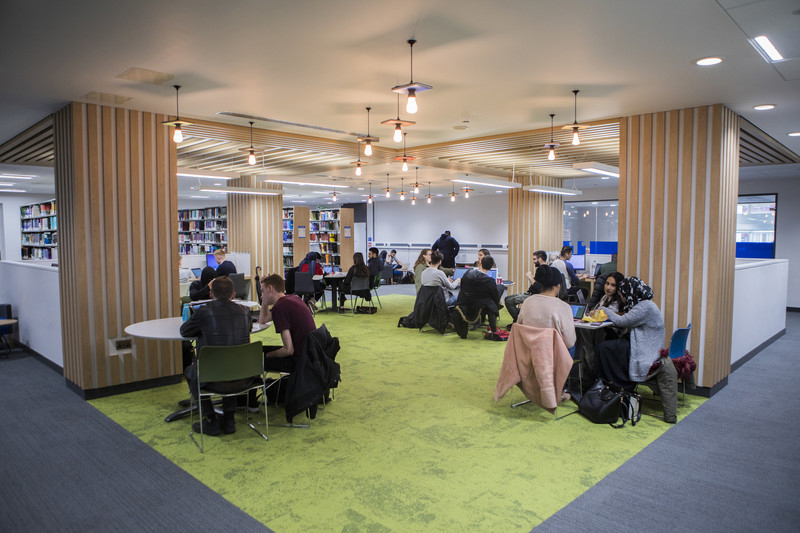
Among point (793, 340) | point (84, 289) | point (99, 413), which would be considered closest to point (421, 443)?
point (99, 413)

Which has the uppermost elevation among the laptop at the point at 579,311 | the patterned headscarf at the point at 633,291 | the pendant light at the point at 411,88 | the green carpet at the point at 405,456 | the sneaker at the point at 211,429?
the pendant light at the point at 411,88

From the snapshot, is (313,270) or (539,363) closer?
(539,363)

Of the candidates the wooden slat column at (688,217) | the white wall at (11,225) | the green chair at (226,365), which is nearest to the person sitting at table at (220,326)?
the green chair at (226,365)

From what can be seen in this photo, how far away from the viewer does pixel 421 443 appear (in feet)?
13.2

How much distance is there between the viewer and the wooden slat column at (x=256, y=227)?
39.1 feet

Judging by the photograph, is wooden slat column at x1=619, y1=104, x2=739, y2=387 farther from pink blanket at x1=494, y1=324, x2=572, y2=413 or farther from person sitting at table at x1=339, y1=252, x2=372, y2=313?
Result: person sitting at table at x1=339, y1=252, x2=372, y2=313

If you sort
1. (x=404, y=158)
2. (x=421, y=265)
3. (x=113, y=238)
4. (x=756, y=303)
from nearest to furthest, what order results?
1. (x=113, y=238)
2. (x=756, y=303)
3. (x=404, y=158)
4. (x=421, y=265)

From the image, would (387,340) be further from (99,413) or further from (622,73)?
(622,73)

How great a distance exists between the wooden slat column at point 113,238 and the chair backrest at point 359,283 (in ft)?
15.1

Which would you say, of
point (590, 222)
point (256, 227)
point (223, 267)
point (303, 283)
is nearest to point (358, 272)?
point (303, 283)

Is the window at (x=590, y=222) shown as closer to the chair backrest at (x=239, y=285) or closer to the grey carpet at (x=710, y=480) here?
the chair backrest at (x=239, y=285)

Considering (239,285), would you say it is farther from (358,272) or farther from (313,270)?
(358,272)

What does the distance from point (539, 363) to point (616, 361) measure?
832mm

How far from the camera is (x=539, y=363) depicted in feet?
14.3
